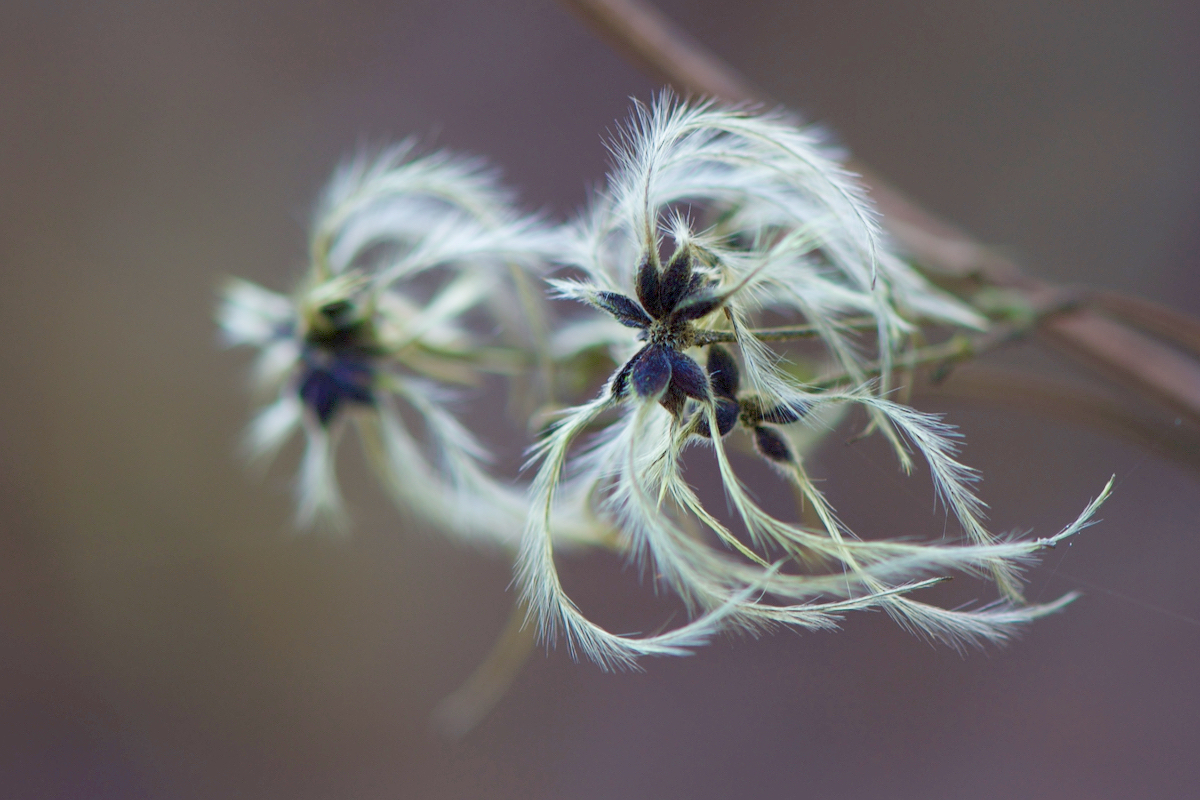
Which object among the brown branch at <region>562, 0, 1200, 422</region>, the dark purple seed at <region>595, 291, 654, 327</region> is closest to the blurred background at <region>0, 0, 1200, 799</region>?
the brown branch at <region>562, 0, 1200, 422</region>

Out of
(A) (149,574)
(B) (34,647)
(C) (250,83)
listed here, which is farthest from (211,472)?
(C) (250,83)

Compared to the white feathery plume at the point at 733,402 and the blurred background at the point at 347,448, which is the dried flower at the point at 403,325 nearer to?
the white feathery plume at the point at 733,402

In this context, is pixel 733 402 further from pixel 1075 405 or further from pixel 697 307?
pixel 1075 405

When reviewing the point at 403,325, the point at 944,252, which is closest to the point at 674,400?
the point at 403,325

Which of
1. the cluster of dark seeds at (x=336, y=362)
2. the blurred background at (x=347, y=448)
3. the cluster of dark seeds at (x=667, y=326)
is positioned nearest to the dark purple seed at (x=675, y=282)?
the cluster of dark seeds at (x=667, y=326)

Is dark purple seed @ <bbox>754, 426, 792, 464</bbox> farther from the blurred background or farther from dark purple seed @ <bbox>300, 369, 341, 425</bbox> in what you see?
the blurred background

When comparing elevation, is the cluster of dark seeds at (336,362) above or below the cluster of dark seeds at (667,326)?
above


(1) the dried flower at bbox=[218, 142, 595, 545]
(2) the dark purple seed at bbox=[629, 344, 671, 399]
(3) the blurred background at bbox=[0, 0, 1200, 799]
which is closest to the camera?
(2) the dark purple seed at bbox=[629, 344, 671, 399]
